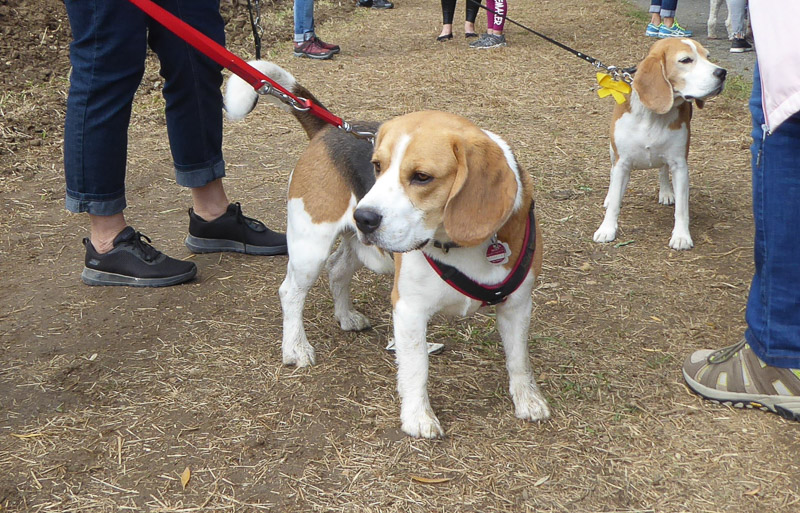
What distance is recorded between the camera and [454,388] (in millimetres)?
2943

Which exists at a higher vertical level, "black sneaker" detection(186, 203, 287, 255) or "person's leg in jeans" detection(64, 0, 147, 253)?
"person's leg in jeans" detection(64, 0, 147, 253)

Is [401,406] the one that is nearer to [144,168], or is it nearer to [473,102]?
[144,168]

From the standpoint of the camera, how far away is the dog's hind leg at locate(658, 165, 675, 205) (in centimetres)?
469

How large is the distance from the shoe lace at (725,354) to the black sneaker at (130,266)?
256 centimetres

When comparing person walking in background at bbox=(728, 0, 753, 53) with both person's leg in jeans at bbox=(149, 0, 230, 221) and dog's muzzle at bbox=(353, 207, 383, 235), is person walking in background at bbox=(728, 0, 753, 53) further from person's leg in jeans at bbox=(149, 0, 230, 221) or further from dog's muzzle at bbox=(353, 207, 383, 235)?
dog's muzzle at bbox=(353, 207, 383, 235)

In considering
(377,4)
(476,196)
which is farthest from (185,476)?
(377,4)

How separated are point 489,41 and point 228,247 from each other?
22.2 ft

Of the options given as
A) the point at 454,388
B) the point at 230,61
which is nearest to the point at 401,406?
the point at 454,388

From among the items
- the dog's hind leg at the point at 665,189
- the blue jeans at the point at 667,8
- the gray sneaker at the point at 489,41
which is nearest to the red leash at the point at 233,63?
the dog's hind leg at the point at 665,189

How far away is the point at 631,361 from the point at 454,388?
772 millimetres

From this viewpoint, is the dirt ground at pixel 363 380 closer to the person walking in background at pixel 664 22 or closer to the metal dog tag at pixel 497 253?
the metal dog tag at pixel 497 253

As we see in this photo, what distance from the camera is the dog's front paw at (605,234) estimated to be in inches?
167

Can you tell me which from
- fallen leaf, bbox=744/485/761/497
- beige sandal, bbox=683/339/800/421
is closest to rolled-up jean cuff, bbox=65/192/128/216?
beige sandal, bbox=683/339/800/421

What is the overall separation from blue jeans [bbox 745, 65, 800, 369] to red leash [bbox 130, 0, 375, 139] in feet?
4.71
